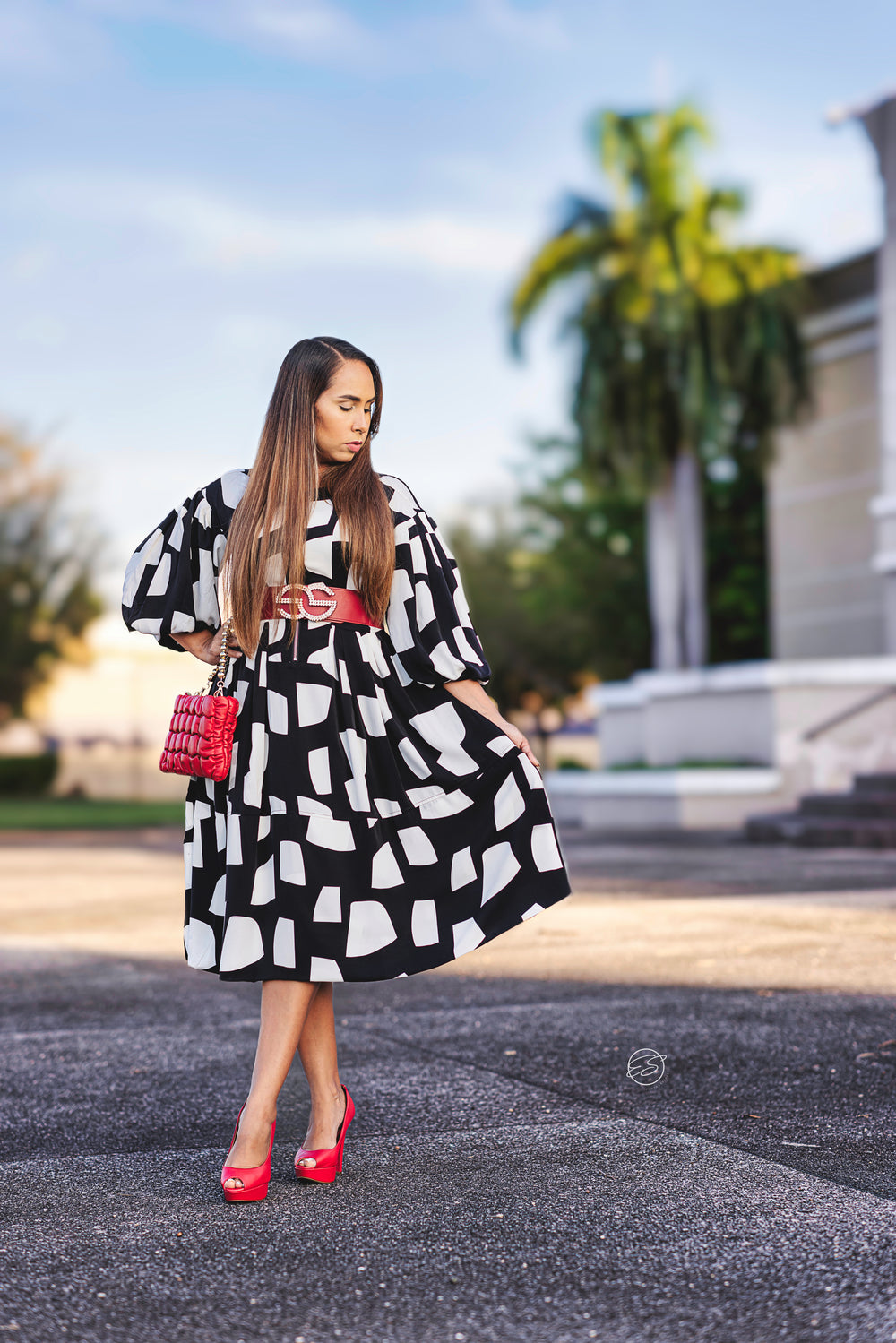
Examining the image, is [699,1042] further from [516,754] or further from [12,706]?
[12,706]

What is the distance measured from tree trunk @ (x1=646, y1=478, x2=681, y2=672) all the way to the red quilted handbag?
2127 cm

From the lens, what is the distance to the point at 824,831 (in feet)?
46.4

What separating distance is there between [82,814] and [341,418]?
1109 inches

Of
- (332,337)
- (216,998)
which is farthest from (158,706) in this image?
(332,337)

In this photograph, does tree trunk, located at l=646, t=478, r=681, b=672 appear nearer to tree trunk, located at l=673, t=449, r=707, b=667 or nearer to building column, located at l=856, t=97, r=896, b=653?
tree trunk, located at l=673, t=449, r=707, b=667

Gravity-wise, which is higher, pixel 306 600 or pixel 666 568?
pixel 666 568

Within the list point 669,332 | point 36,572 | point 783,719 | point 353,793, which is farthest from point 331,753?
point 36,572

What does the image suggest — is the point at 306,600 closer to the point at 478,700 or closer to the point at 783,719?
the point at 478,700

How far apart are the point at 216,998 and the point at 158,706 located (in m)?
35.9

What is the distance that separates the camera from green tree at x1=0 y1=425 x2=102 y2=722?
1641 inches

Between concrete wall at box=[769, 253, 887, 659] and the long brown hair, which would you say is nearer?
the long brown hair

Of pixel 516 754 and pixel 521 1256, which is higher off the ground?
pixel 516 754

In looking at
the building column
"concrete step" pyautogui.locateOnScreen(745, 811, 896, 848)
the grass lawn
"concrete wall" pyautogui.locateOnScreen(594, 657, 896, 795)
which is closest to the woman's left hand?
"concrete step" pyautogui.locateOnScreen(745, 811, 896, 848)

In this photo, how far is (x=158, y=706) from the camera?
135 ft
